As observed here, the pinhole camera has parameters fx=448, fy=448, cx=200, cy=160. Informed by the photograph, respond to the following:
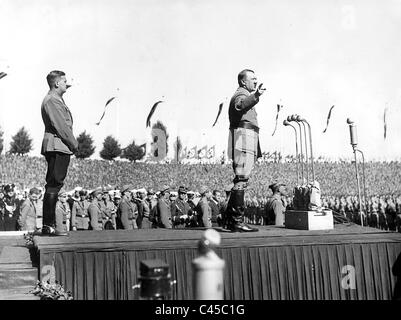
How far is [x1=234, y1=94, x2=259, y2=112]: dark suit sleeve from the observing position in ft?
17.0

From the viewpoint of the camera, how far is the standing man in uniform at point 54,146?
5383mm

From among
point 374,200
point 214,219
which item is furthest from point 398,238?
point 374,200

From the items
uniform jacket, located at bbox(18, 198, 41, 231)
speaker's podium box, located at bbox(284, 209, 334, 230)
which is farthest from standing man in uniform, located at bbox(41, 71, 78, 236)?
uniform jacket, located at bbox(18, 198, 41, 231)

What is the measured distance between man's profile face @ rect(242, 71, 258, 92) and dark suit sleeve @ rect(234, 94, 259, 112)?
23cm

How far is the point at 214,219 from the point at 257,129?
208 inches

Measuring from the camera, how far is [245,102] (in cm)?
531

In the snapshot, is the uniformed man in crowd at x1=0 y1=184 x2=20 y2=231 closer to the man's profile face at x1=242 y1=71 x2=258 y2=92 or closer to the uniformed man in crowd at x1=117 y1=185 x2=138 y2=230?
the uniformed man in crowd at x1=117 y1=185 x2=138 y2=230

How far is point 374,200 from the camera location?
15.7 metres

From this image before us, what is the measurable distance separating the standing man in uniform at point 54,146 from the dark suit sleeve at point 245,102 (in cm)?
202

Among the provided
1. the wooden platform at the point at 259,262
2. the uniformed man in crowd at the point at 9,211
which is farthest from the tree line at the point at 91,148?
the wooden platform at the point at 259,262

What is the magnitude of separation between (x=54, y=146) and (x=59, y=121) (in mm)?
306

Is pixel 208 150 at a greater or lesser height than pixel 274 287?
greater

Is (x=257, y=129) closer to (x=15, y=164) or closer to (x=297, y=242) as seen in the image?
(x=297, y=242)

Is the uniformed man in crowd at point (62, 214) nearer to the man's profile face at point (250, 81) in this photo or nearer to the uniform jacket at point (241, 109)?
the uniform jacket at point (241, 109)
